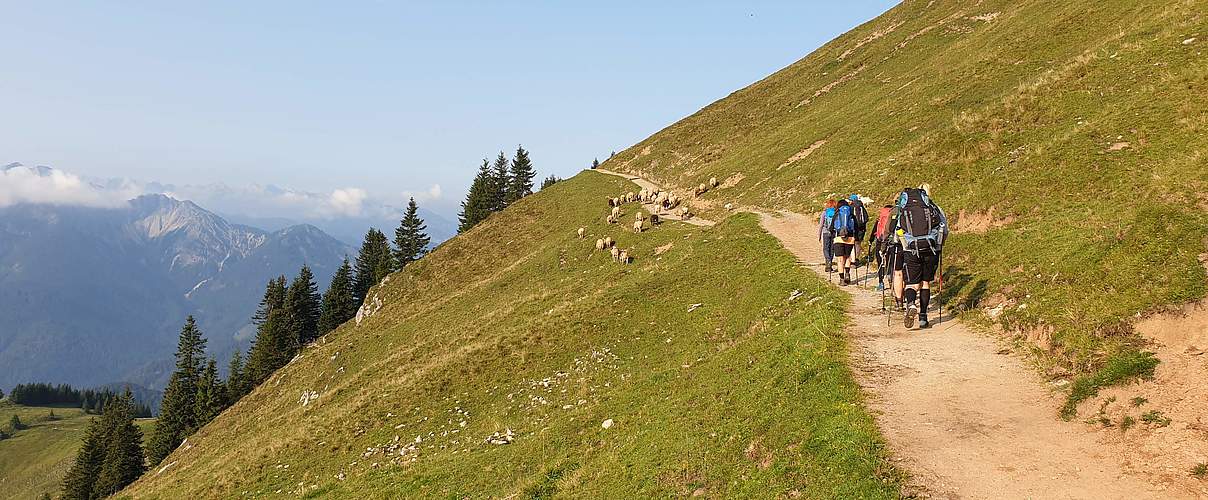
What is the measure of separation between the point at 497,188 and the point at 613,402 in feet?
277

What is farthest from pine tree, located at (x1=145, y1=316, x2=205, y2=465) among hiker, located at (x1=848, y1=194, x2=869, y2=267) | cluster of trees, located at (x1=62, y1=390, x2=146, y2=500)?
hiker, located at (x1=848, y1=194, x2=869, y2=267)

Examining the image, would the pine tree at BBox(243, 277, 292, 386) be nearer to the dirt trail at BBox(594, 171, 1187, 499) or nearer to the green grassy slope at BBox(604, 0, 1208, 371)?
the green grassy slope at BBox(604, 0, 1208, 371)

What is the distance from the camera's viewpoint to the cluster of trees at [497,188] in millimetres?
96562

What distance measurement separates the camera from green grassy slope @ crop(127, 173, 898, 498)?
406 inches

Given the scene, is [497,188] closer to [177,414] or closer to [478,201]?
[478,201]

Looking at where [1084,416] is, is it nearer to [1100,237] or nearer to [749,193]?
[1100,237]

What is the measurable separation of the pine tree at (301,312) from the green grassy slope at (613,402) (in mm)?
40643

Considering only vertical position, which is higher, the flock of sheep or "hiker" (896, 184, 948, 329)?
the flock of sheep

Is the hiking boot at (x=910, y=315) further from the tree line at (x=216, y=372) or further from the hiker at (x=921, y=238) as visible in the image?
the tree line at (x=216, y=372)

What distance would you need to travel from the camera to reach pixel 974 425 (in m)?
8.99

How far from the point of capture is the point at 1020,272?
46.9ft

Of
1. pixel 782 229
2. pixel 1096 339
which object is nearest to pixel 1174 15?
pixel 782 229

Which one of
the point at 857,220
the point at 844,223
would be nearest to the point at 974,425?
the point at 844,223

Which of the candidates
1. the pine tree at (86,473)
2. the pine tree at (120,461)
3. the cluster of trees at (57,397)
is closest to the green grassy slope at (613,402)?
the pine tree at (120,461)
